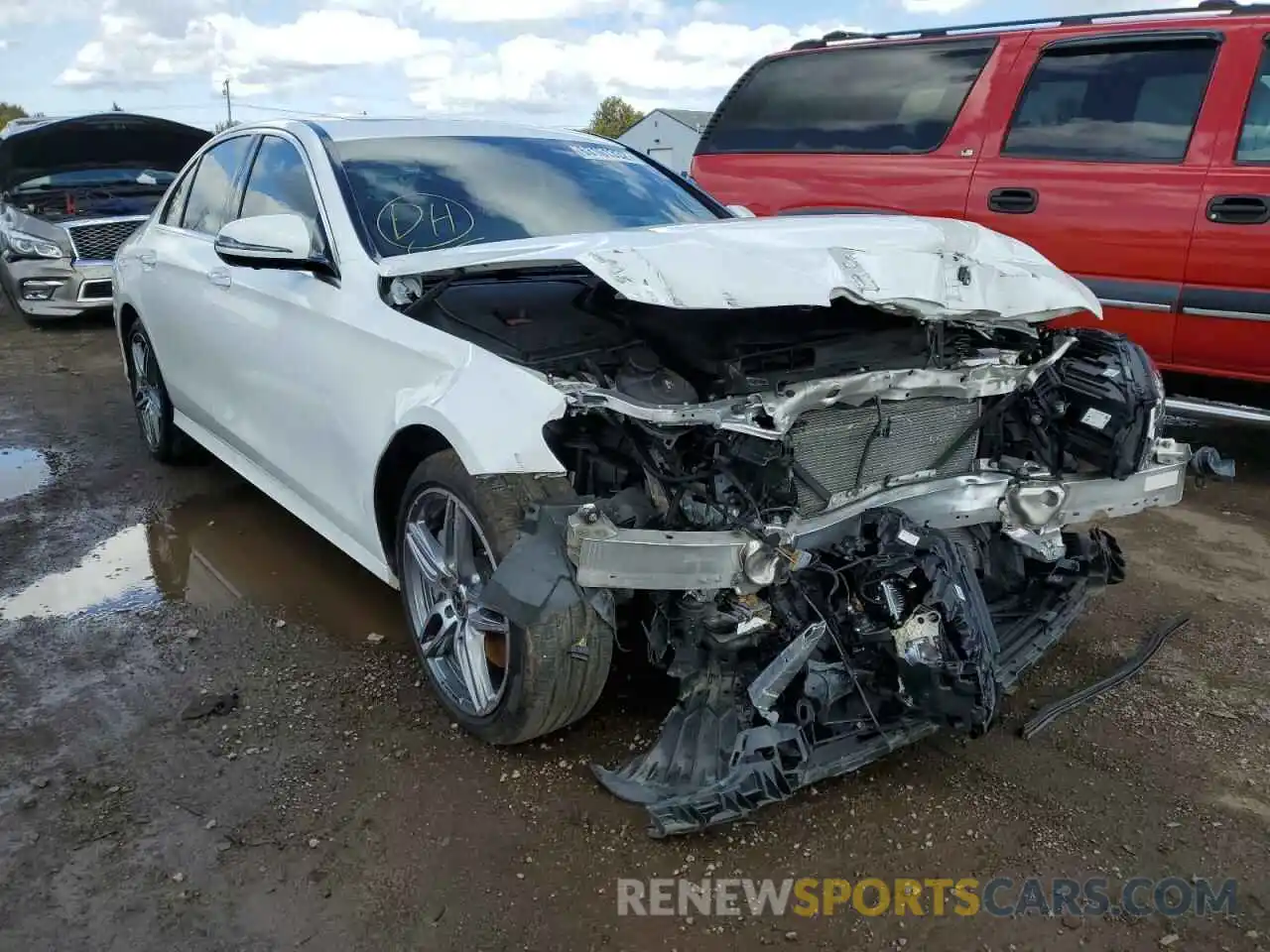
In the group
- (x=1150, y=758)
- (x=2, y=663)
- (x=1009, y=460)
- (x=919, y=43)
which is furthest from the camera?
(x=919, y=43)

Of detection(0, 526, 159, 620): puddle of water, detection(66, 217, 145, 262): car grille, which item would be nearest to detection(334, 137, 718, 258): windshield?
detection(0, 526, 159, 620): puddle of water

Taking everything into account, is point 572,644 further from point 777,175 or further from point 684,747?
point 777,175

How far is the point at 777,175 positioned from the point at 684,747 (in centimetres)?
438

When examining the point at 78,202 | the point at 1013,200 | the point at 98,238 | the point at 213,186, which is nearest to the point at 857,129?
the point at 1013,200

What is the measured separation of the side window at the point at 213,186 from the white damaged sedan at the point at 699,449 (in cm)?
83

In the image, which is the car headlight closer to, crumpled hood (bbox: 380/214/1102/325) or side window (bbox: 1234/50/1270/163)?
crumpled hood (bbox: 380/214/1102/325)

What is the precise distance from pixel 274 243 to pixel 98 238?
309 inches

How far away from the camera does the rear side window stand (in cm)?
564

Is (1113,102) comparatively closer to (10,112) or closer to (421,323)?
(421,323)

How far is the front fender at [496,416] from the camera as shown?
255 centimetres

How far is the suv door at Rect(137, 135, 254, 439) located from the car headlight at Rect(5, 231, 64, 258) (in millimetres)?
5385

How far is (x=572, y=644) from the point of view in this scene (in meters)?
2.68

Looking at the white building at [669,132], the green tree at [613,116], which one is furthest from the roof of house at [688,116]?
the green tree at [613,116]

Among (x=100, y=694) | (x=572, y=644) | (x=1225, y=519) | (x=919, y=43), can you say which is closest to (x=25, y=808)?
(x=100, y=694)
